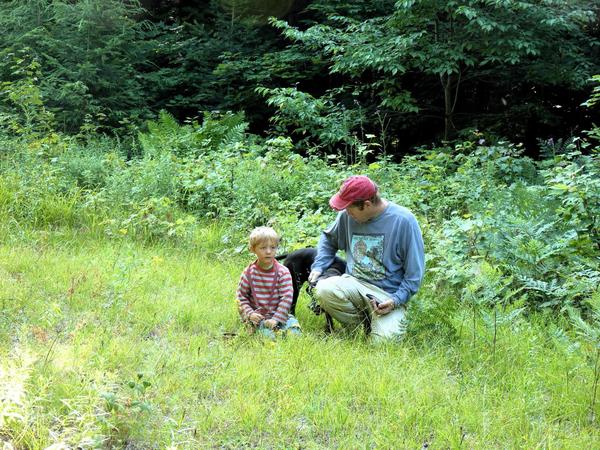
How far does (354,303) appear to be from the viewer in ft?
15.6

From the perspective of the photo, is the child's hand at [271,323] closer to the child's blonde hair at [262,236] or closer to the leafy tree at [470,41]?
the child's blonde hair at [262,236]

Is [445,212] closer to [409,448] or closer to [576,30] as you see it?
[409,448]

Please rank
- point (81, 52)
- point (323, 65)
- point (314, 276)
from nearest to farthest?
point (314, 276)
point (81, 52)
point (323, 65)

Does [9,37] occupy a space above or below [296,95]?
above

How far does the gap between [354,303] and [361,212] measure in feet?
2.30

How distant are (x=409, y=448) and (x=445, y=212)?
4812mm

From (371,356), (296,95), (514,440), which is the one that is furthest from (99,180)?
(514,440)

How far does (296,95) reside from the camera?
38.6 feet

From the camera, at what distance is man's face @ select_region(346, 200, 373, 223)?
15.3 ft

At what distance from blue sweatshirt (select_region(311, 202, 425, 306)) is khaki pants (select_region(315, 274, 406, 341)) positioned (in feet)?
0.36

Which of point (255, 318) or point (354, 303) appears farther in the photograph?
point (354, 303)

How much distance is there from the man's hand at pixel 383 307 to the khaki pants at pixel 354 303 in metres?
0.05

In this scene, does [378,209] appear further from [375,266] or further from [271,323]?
[271,323]

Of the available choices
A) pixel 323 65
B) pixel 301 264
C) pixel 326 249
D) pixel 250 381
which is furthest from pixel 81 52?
pixel 250 381
